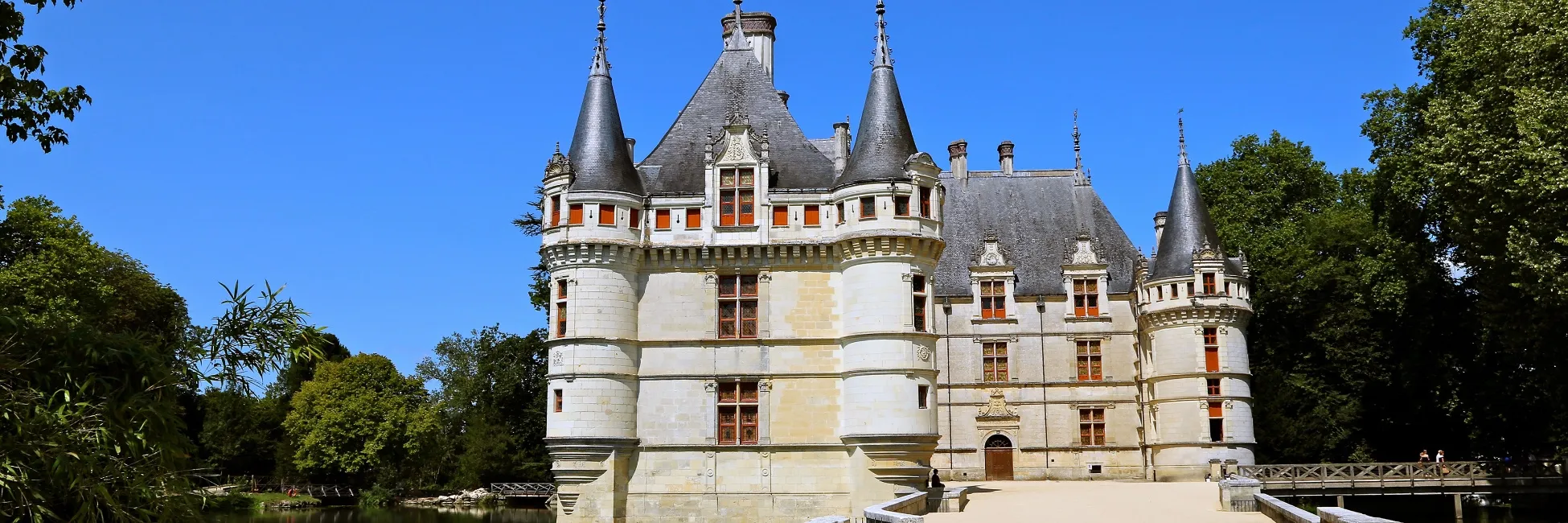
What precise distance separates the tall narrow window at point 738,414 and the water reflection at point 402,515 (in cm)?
1289

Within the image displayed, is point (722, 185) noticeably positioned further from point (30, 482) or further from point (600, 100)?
point (30, 482)

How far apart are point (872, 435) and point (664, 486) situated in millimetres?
4194

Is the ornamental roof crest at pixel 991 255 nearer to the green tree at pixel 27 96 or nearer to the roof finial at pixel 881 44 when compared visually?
the roof finial at pixel 881 44

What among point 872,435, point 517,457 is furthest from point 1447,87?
point 517,457

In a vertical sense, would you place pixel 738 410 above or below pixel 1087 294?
below

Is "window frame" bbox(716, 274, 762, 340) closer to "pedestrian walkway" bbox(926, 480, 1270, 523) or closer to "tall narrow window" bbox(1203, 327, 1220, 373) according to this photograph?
"pedestrian walkway" bbox(926, 480, 1270, 523)

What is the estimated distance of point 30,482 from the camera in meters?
7.68

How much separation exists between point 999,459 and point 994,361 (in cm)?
268

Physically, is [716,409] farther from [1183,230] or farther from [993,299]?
[1183,230]

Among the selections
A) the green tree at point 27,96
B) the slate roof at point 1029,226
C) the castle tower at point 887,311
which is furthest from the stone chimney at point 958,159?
the green tree at point 27,96

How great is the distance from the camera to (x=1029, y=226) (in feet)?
116

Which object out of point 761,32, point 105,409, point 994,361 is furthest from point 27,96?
point 994,361

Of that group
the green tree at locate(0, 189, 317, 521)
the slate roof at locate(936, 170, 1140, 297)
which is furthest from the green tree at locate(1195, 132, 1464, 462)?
the green tree at locate(0, 189, 317, 521)

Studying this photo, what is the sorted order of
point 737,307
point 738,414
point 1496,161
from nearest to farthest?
point 1496,161 → point 738,414 → point 737,307
